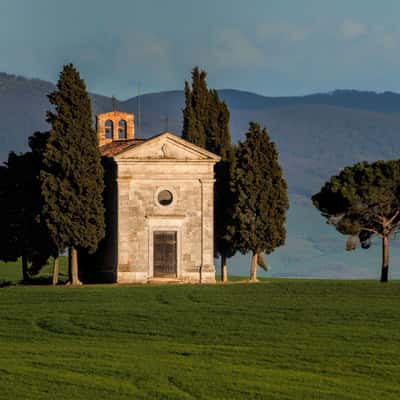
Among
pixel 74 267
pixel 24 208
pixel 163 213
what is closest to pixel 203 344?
pixel 74 267

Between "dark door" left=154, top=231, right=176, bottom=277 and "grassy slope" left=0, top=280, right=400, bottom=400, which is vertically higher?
"dark door" left=154, top=231, right=176, bottom=277

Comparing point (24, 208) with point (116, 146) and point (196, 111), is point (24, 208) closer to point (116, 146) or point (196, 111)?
point (116, 146)

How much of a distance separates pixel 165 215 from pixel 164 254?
1.95m

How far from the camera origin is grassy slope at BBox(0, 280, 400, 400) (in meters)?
29.0

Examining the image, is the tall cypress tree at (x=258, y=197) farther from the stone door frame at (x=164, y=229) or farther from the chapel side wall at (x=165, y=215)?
the stone door frame at (x=164, y=229)

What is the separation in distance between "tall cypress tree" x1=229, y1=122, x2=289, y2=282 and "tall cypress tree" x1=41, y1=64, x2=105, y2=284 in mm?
7720

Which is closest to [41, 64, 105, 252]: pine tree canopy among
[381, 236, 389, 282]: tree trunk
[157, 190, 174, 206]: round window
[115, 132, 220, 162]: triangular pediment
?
[115, 132, 220, 162]: triangular pediment

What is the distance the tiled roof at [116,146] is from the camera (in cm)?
7009

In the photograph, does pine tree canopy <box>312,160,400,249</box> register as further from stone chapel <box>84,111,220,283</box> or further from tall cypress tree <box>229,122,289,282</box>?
stone chapel <box>84,111,220,283</box>

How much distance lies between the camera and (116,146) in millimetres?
73438

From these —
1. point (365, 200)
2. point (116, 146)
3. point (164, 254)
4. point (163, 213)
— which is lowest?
point (164, 254)

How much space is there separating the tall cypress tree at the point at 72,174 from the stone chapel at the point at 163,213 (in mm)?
1746

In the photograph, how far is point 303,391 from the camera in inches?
1119

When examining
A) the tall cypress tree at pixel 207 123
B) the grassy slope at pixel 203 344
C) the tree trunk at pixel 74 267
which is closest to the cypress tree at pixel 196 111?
the tall cypress tree at pixel 207 123
